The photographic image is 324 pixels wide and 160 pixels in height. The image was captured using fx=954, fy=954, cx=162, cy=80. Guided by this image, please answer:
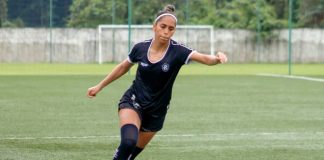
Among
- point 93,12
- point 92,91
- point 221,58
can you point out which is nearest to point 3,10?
point 93,12

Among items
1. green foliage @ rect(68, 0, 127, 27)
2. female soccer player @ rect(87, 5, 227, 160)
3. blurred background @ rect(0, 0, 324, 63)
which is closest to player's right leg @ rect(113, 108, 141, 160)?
female soccer player @ rect(87, 5, 227, 160)

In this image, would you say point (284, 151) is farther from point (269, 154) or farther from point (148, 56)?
point (148, 56)

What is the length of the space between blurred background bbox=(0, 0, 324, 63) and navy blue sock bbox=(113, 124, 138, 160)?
3667 cm

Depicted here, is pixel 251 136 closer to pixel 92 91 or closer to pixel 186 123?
pixel 186 123

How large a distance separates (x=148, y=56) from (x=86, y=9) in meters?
38.8

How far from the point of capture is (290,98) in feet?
69.9

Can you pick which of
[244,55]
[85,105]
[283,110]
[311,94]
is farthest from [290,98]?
[244,55]

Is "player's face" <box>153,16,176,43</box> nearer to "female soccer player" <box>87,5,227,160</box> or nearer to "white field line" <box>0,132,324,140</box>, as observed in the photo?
"female soccer player" <box>87,5,227,160</box>

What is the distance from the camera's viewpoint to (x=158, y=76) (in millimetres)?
8695

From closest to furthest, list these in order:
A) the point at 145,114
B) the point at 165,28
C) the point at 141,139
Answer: the point at 165,28
the point at 145,114
the point at 141,139

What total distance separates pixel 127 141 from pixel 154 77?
69cm

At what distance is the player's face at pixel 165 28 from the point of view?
858 cm

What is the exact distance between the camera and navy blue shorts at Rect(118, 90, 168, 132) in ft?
28.8

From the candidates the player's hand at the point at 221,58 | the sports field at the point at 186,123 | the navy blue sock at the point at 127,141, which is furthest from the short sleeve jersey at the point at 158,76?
the sports field at the point at 186,123
